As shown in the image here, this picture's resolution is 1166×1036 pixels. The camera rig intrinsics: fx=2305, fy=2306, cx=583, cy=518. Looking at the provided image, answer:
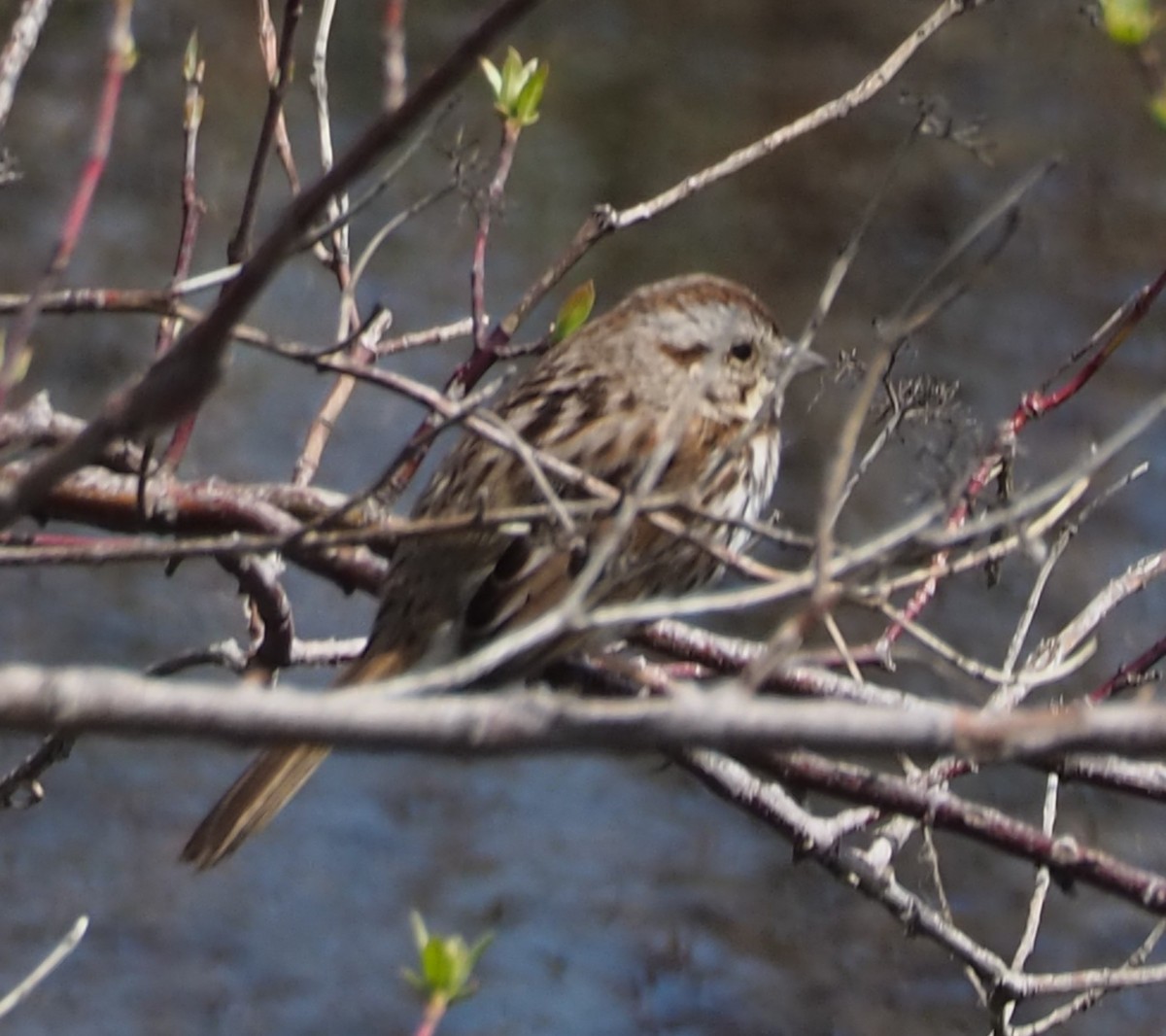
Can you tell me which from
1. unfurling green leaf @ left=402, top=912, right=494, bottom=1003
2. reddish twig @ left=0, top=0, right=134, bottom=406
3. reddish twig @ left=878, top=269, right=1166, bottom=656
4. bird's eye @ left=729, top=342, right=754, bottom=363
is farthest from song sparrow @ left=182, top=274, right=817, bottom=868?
reddish twig @ left=0, top=0, right=134, bottom=406

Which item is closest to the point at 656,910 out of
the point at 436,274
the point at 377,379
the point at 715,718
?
the point at 436,274

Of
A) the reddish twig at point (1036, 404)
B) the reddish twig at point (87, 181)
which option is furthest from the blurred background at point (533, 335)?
the reddish twig at point (87, 181)

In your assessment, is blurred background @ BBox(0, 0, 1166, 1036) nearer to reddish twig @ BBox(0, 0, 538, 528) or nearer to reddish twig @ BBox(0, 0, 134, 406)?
reddish twig @ BBox(0, 0, 134, 406)

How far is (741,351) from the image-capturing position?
3.46 m

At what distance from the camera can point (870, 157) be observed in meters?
9.95

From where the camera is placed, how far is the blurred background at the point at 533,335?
5.85 meters

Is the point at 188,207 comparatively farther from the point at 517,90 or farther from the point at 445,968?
the point at 445,968

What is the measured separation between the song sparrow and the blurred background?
351 mm

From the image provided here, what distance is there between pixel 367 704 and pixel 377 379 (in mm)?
717

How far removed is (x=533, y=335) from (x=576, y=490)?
482 cm

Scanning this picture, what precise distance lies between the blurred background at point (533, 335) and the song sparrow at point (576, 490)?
35 cm

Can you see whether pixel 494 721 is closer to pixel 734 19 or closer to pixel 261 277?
pixel 261 277

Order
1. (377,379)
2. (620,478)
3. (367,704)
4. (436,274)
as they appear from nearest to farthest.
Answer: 1. (367,704)
2. (377,379)
3. (620,478)
4. (436,274)

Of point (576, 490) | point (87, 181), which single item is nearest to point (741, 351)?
point (576, 490)
